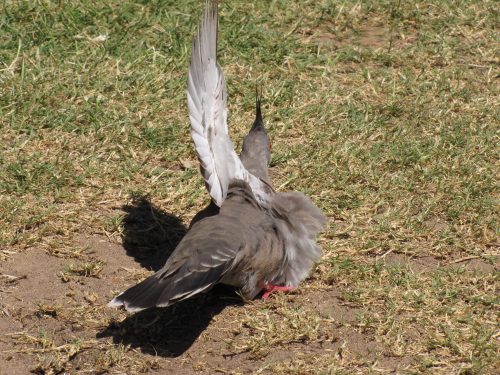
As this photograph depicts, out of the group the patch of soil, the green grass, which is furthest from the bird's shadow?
the patch of soil

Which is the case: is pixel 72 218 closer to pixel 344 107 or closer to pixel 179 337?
pixel 179 337

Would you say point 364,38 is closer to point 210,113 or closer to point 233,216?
point 210,113

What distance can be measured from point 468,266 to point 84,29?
420 cm

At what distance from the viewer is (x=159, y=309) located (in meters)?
5.43

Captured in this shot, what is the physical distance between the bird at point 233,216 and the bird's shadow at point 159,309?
→ 20 centimetres

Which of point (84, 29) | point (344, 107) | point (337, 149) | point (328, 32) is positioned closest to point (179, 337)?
point (337, 149)

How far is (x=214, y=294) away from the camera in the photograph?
569cm

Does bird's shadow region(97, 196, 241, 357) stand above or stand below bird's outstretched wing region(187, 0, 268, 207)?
below

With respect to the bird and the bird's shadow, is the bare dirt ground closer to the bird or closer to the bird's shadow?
the bird's shadow

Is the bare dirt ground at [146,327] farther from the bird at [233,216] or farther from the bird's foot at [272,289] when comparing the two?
the bird at [233,216]

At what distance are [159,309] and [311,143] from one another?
8.00ft

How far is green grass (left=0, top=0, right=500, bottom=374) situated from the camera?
17.6 feet

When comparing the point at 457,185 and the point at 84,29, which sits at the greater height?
the point at 84,29

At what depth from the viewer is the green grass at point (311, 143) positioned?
5.38 meters
